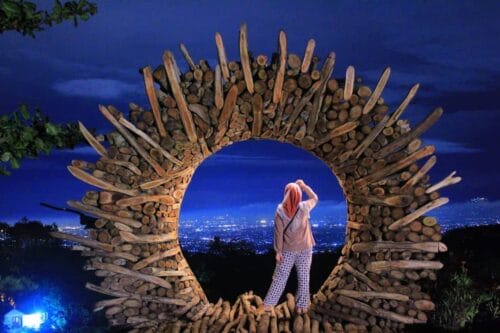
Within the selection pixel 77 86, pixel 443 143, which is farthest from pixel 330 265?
pixel 77 86

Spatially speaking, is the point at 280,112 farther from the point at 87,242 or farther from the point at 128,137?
the point at 87,242

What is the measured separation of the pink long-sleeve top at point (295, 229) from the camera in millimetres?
7344

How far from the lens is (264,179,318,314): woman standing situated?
734 cm

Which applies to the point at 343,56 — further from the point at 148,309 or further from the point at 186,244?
the point at 148,309

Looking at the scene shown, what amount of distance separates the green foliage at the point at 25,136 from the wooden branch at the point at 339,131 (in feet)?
10.4

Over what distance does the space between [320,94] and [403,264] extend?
2.41 m

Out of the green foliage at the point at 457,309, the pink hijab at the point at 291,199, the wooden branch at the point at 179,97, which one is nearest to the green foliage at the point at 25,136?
the wooden branch at the point at 179,97

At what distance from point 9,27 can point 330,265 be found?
7.97 m

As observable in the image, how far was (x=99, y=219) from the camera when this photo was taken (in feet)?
22.7

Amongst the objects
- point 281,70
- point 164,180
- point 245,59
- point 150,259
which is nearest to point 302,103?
point 281,70

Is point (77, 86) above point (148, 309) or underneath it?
above

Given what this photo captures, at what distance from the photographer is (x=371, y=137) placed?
6898mm

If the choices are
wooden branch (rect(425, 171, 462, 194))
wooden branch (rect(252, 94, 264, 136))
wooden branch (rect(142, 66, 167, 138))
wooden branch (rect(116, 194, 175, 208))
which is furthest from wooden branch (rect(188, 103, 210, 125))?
wooden branch (rect(425, 171, 462, 194))

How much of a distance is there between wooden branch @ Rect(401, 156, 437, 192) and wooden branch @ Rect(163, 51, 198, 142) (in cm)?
279
